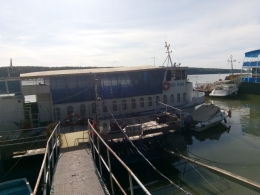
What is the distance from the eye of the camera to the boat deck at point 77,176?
6.53m

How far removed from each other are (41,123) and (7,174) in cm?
529

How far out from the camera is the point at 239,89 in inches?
1859

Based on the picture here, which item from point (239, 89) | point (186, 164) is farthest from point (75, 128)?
Result: point (239, 89)

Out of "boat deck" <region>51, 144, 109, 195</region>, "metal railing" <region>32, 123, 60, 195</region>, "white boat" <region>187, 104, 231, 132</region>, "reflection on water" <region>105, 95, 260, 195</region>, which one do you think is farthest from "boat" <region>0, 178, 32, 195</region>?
"white boat" <region>187, 104, 231, 132</region>

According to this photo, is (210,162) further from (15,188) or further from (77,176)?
(15,188)

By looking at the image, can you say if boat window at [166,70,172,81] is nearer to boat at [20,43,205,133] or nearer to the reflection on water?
boat at [20,43,205,133]

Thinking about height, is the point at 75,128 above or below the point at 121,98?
below

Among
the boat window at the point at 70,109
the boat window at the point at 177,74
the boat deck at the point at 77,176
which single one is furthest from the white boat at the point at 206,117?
the boat deck at the point at 77,176

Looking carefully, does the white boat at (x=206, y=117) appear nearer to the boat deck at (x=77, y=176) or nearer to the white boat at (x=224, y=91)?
the boat deck at (x=77, y=176)

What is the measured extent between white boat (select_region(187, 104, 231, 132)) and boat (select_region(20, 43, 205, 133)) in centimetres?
163

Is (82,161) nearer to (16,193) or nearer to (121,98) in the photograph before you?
(16,193)

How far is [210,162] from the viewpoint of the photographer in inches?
567

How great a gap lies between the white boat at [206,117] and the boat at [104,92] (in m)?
1.63

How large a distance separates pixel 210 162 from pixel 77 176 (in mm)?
10290
